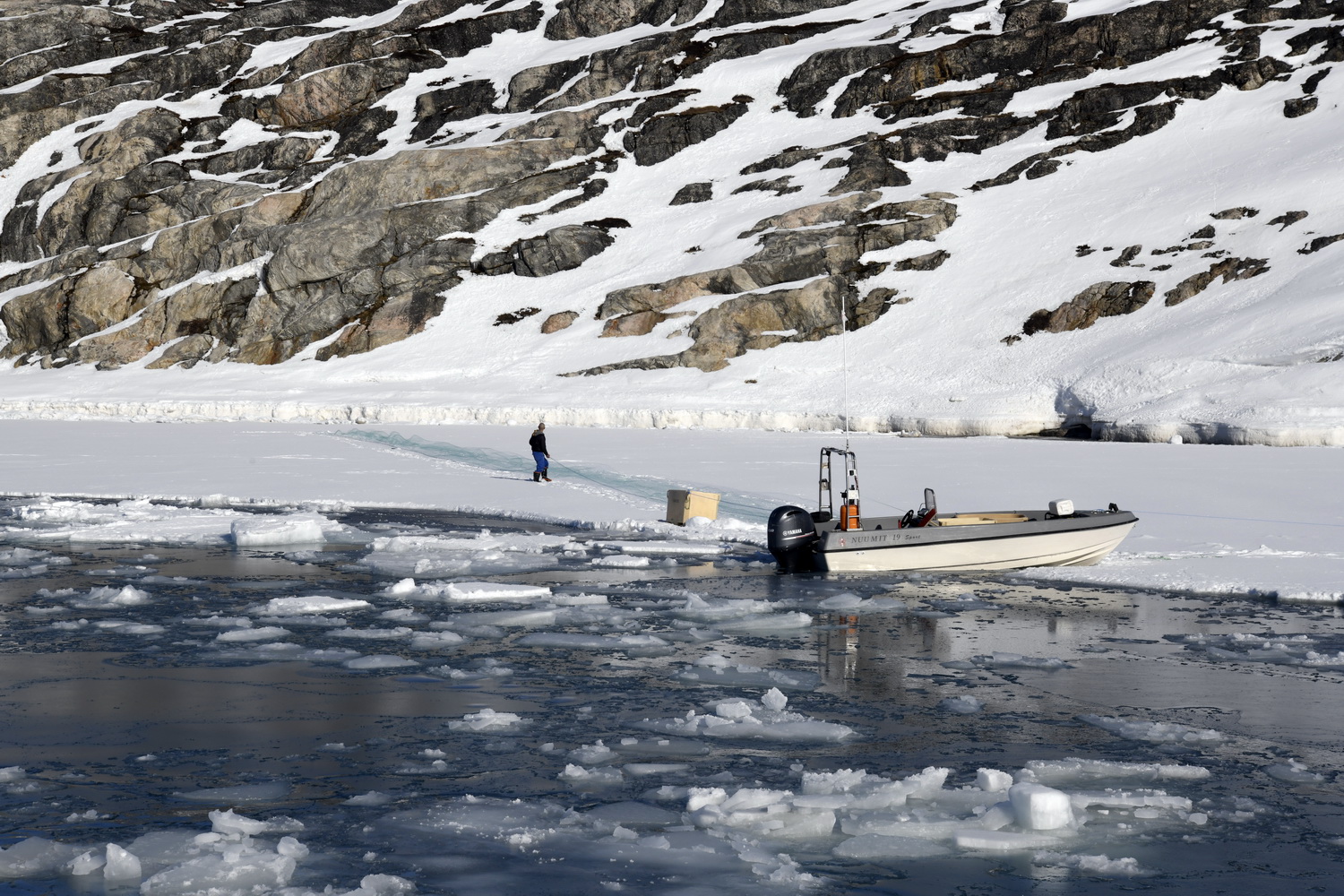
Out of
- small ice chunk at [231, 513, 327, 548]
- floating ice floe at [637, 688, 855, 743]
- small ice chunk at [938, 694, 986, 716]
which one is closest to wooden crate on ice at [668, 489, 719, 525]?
small ice chunk at [231, 513, 327, 548]

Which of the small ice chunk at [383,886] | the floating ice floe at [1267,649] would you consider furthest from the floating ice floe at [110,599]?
the floating ice floe at [1267,649]

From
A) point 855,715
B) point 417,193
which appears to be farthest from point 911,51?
point 855,715

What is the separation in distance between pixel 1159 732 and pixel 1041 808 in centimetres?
273

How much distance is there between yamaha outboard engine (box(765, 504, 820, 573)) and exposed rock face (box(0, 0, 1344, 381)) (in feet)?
164

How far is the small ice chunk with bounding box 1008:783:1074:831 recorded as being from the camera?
25.0 feet

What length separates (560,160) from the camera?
9500 cm

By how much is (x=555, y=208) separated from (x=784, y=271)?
2354cm

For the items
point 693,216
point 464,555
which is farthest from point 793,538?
point 693,216

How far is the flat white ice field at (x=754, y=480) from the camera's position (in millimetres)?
19344

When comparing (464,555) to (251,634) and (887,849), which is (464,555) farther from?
(887,849)

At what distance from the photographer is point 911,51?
95500 mm

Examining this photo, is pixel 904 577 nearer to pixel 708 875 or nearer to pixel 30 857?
pixel 708 875

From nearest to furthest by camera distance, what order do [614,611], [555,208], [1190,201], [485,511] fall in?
1. [614,611]
2. [485,511]
3. [1190,201]
4. [555,208]

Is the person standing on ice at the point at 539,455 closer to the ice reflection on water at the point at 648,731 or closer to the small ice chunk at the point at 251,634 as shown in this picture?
the ice reflection on water at the point at 648,731
